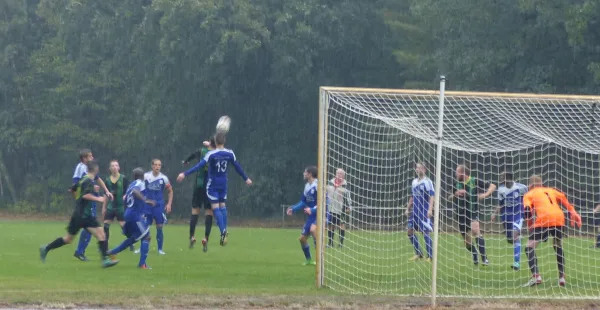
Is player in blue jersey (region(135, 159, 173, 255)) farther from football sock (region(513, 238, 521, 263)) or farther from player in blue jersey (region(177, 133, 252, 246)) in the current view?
football sock (region(513, 238, 521, 263))

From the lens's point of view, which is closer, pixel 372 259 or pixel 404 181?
pixel 372 259

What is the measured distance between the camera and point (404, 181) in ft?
62.0

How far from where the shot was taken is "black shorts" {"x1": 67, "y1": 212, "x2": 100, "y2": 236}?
14906 mm

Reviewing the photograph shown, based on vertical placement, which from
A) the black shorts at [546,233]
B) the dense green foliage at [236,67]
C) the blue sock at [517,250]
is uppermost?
the dense green foliage at [236,67]

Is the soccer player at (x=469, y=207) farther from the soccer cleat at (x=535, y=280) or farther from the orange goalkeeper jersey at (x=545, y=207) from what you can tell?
the orange goalkeeper jersey at (x=545, y=207)

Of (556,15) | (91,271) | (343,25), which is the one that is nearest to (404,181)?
(91,271)

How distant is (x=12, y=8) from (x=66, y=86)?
5.24 metres

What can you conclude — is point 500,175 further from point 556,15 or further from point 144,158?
point 144,158

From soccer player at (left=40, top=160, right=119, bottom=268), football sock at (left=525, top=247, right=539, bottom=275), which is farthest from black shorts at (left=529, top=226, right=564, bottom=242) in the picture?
soccer player at (left=40, top=160, right=119, bottom=268)

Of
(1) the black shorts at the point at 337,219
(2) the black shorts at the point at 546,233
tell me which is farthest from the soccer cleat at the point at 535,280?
(1) the black shorts at the point at 337,219

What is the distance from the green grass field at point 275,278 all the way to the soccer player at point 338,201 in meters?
0.25

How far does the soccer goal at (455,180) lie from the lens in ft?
43.2

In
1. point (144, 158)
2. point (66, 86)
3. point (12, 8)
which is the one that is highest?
point (12, 8)

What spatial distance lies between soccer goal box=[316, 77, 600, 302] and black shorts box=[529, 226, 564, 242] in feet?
2.41
